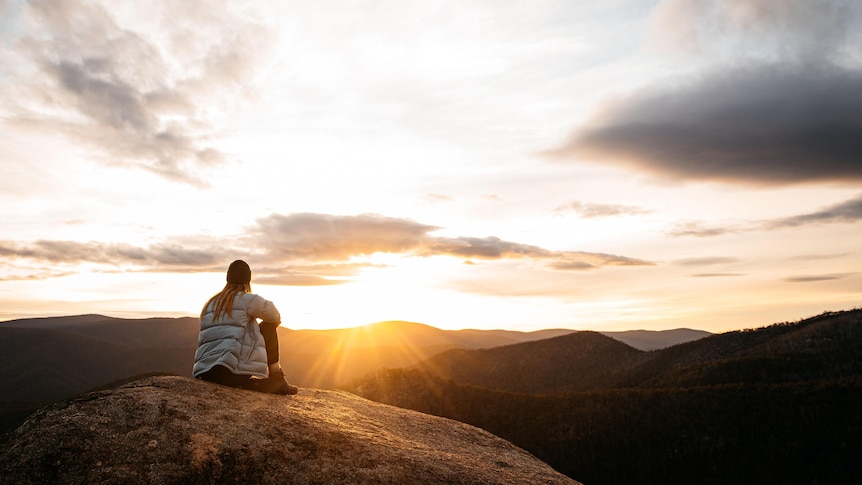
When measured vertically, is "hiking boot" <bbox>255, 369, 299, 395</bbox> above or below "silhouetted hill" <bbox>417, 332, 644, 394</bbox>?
above

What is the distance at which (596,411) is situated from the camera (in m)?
33.2

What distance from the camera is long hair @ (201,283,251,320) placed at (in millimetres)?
7980

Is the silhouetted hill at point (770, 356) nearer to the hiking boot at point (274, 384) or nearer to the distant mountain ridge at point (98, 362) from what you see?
the hiking boot at point (274, 384)

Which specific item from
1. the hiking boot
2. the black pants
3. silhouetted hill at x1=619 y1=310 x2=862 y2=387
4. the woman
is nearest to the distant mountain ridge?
silhouetted hill at x1=619 y1=310 x2=862 y2=387

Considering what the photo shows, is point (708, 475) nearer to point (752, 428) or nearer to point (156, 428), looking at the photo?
point (752, 428)

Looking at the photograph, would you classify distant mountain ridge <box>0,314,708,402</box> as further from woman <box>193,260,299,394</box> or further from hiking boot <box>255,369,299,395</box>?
woman <box>193,260,299,394</box>

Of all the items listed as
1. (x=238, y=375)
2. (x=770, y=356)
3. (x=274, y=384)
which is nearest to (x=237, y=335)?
(x=238, y=375)

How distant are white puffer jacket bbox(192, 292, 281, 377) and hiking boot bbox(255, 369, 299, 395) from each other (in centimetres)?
34

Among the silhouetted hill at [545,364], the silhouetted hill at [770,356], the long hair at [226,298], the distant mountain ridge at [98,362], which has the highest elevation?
the long hair at [226,298]

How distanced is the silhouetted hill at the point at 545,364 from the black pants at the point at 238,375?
5356cm

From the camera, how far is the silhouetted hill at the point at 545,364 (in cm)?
6438

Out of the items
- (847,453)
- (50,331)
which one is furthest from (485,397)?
(50,331)

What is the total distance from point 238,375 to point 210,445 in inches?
94.0

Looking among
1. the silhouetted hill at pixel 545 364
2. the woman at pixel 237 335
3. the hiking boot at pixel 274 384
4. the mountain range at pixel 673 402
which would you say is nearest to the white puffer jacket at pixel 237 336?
the woman at pixel 237 335
